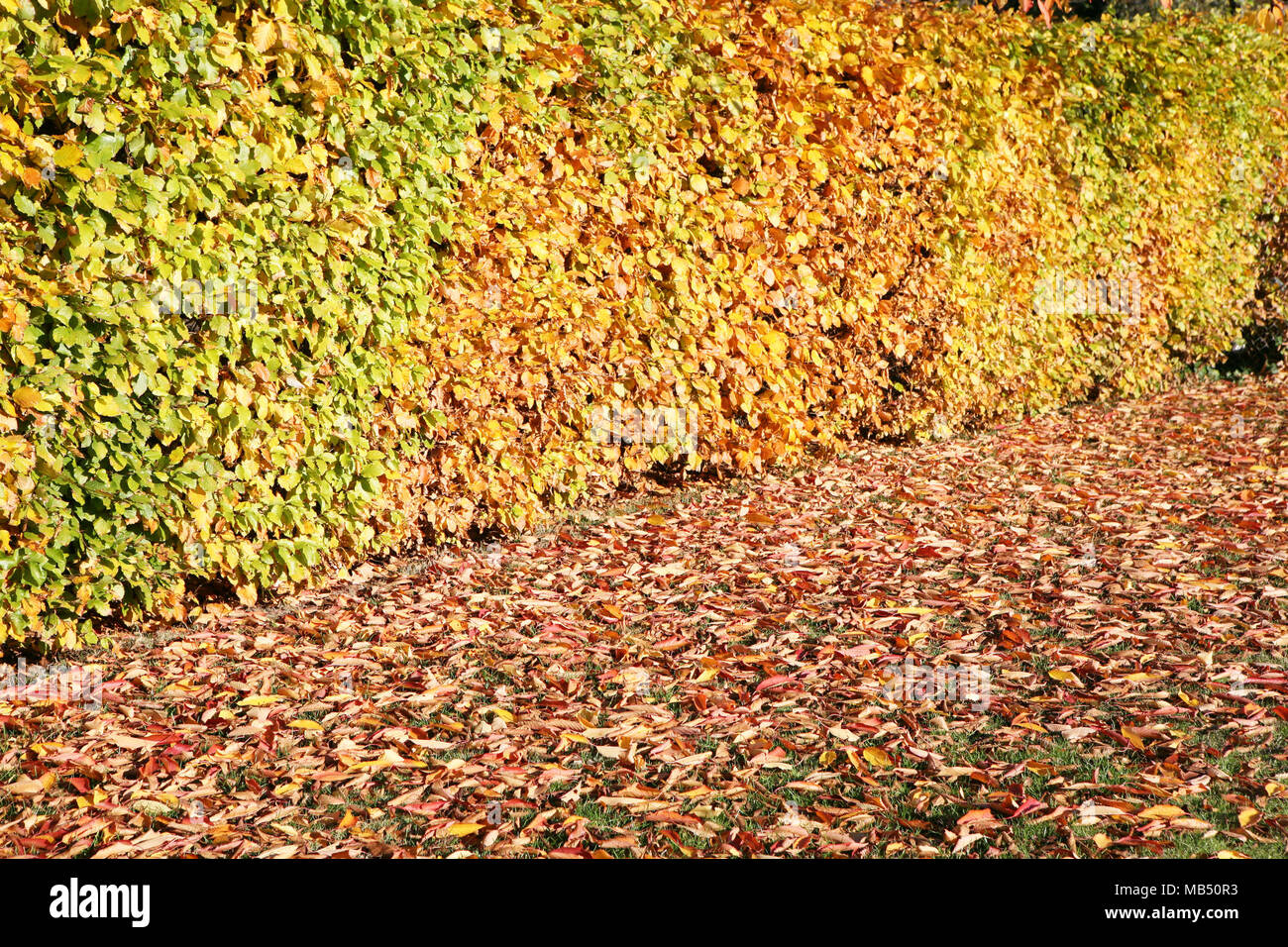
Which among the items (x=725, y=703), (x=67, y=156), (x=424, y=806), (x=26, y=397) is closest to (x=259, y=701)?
(x=424, y=806)

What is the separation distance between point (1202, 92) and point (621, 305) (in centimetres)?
631

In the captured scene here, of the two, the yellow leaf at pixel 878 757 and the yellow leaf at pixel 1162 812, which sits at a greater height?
the yellow leaf at pixel 1162 812

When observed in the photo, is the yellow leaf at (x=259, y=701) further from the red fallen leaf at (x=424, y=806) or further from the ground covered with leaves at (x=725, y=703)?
the red fallen leaf at (x=424, y=806)

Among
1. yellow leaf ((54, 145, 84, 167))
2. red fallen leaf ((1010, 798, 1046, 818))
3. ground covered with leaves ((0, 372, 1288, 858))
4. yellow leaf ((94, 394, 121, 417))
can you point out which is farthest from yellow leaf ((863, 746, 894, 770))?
yellow leaf ((54, 145, 84, 167))

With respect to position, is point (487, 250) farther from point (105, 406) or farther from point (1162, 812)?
point (1162, 812)

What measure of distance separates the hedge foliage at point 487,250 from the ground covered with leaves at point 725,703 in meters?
0.50

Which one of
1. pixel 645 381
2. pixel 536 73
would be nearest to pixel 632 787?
pixel 645 381

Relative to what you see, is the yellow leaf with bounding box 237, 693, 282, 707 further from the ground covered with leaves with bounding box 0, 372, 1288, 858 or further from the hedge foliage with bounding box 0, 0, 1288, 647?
the hedge foliage with bounding box 0, 0, 1288, 647

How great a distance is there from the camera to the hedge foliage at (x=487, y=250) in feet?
13.1

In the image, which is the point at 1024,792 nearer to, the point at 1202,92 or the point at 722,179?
the point at 722,179

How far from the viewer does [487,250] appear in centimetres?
537

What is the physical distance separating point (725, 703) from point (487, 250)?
2579mm

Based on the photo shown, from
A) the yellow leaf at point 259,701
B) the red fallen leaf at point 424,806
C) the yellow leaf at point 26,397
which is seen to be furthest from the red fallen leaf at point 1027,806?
the yellow leaf at point 26,397

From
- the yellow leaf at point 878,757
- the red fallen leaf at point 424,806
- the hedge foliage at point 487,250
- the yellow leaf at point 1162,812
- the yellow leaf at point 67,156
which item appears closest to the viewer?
the yellow leaf at point 1162,812
